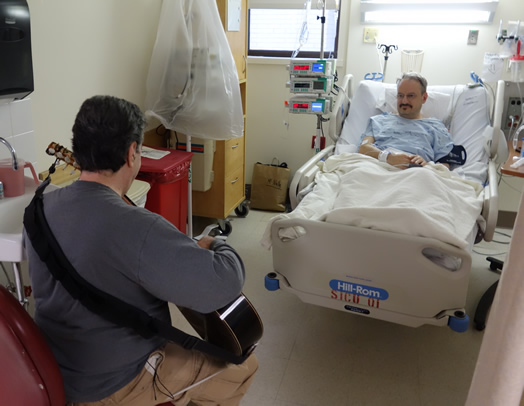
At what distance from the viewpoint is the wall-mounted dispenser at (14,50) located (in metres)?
1.72

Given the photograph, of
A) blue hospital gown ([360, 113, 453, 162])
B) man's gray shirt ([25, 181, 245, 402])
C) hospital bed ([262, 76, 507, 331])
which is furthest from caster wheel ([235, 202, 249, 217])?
man's gray shirt ([25, 181, 245, 402])

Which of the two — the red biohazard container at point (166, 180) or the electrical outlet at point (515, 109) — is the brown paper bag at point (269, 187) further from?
the electrical outlet at point (515, 109)

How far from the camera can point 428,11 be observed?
141 inches

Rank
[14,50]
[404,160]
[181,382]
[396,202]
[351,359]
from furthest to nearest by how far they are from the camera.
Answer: [404,160], [351,359], [396,202], [14,50], [181,382]

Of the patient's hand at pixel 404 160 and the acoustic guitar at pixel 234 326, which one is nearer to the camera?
the acoustic guitar at pixel 234 326

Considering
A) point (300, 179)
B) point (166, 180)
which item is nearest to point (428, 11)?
point (300, 179)

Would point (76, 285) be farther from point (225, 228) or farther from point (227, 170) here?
point (225, 228)

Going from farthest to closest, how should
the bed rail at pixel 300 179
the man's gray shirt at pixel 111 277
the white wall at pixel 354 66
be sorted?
the white wall at pixel 354 66, the bed rail at pixel 300 179, the man's gray shirt at pixel 111 277

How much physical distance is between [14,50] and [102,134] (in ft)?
2.92

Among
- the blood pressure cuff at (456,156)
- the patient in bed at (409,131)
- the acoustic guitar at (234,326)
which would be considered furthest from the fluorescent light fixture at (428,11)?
the acoustic guitar at (234,326)

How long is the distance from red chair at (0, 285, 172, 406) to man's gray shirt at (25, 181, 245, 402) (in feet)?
0.38

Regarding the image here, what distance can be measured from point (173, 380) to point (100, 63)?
6.36ft

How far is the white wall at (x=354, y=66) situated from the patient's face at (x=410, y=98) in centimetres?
72

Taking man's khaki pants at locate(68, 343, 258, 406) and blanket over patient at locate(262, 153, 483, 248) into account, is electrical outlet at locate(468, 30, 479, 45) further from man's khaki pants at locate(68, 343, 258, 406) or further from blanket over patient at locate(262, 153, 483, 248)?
man's khaki pants at locate(68, 343, 258, 406)
